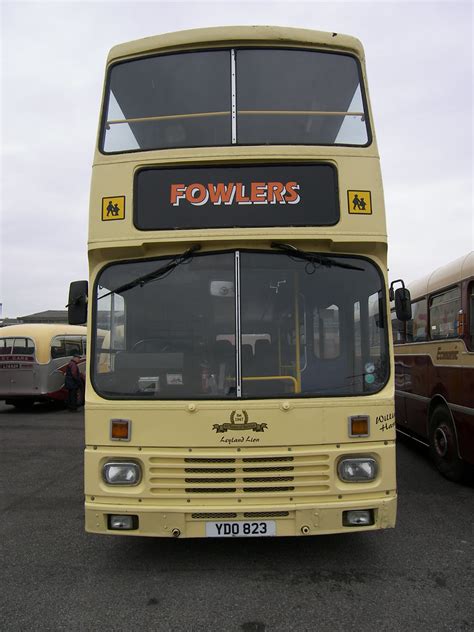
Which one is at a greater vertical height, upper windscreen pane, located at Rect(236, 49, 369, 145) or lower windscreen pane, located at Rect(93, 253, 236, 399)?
upper windscreen pane, located at Rect(236, 49, 369, 145)

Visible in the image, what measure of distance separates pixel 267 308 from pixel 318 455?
1175mm

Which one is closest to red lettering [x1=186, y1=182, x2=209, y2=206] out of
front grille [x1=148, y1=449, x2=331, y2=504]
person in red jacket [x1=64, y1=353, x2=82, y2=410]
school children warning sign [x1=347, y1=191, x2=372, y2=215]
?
school children warning sign [x1=347, y1=191, x2=372, y2=215]

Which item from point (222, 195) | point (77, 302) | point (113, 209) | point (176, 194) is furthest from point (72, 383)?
point (222, 195)

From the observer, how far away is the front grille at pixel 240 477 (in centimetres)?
412

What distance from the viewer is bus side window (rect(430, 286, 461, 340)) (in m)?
7.26

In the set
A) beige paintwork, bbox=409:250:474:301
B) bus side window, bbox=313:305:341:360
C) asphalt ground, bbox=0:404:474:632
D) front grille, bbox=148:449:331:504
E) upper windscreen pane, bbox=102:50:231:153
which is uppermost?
upper windscreen pane, bbox=102:50:231:153

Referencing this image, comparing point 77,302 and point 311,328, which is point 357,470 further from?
point 77,302

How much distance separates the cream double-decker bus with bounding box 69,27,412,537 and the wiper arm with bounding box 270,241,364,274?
0.01m

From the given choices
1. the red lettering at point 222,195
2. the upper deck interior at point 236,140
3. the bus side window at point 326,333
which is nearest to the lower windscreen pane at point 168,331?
the upper deck interior at point 236,140

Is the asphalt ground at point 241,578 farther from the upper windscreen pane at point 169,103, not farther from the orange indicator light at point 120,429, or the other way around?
the upper windscreen pane at point 169,103

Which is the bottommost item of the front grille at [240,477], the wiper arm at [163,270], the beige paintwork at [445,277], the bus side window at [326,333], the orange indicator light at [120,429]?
the front grille at [240,477]

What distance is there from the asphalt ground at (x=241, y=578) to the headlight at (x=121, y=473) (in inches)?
31.0

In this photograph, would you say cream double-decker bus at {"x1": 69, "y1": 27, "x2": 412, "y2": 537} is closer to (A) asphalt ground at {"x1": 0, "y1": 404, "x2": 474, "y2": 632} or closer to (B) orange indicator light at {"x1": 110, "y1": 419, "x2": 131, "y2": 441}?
(B) orange indicator light at {"x1": 110, "y1": 419, "x2": 131, "y2": 441}

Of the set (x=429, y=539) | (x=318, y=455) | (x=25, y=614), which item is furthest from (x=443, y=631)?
(x=25, y=614)
